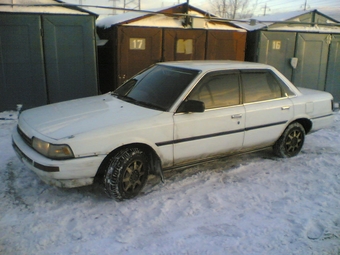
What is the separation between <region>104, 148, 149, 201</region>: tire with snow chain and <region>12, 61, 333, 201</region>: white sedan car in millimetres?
11

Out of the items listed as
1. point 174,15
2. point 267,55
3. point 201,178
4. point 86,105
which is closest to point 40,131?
point 86,105

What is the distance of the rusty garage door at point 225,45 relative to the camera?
27.6 feet

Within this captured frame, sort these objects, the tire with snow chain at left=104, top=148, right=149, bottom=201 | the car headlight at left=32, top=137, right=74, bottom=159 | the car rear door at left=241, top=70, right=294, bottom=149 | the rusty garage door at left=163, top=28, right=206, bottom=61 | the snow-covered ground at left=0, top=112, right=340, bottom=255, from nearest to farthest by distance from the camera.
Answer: the snow-covered ground at left=0, top=112, right=340, bottom=255 → the car headlight at left=32, top=137, right=74, bottom=159 → the tire with snow chain at left=104, top=148, right=149, bottom=201 → the car rear door at left=241, top=70, right=294, bottom=149 → the rusty garage door at left=163, top=28, right=206, bottom=61

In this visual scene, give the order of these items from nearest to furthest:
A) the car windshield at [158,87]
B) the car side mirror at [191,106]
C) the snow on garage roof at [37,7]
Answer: the car side mirror at [191,106] < the car windshield at [158,87] < the snow on garage roof at [37,7]

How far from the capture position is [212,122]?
4070 mm

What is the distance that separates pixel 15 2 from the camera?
6656 millimetres

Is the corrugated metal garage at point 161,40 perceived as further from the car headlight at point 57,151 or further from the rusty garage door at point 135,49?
the car headlight at point 57,151

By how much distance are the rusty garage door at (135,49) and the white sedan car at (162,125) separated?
3074mm

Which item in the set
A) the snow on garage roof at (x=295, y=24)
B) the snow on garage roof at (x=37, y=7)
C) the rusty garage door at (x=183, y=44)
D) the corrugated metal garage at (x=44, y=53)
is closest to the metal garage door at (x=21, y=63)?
the corrugated metal garage at (x=44, y=53)

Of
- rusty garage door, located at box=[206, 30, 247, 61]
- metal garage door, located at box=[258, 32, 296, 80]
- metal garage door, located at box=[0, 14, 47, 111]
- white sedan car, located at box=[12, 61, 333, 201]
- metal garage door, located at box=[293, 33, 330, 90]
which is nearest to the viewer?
white sedan car, located at box=[12, 61, 333, 201]

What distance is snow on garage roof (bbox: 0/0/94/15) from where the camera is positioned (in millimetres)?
6616

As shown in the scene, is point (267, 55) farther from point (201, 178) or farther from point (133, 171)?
point (133, 171)

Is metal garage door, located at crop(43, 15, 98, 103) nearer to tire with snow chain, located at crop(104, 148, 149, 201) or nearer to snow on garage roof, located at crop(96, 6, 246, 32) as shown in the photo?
snow on garage roof, located at crop(96, 6, 246, 32)

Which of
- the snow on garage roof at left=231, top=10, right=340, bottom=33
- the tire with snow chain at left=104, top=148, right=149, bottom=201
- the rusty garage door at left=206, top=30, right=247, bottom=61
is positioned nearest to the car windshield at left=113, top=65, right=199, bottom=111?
the tire with snow chain at left=104, top=148, right=149, bottom=201
